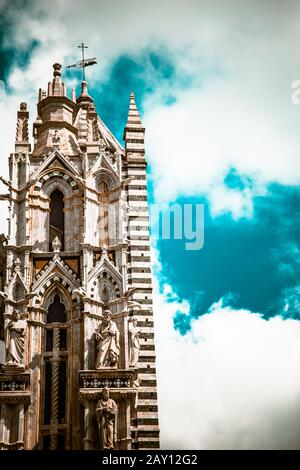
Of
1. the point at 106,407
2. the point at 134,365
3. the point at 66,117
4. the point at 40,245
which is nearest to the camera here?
the point at 106,407

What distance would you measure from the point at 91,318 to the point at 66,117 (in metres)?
7.67

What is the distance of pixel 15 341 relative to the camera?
22.1m

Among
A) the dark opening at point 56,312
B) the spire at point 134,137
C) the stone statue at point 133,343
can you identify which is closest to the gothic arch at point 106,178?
the spire at point 134,137

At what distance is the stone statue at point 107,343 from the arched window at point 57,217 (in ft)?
10.8

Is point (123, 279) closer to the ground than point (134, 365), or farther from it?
farther from it

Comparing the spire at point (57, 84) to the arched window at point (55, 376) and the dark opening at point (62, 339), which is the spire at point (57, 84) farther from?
the dark opening at point (62, 339)

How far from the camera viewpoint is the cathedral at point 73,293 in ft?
70.4

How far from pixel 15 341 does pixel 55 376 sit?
1484 mm

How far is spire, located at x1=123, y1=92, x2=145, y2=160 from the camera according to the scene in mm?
27750

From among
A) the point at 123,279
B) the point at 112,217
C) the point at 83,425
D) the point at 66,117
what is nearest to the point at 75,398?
the point at 83,425

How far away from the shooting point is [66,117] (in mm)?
27078

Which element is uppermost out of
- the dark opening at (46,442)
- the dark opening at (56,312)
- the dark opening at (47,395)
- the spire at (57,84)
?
the spire at (57,84)
